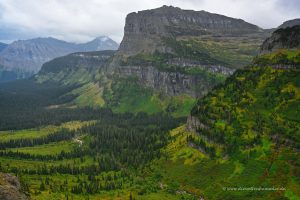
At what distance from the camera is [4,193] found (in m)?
194
